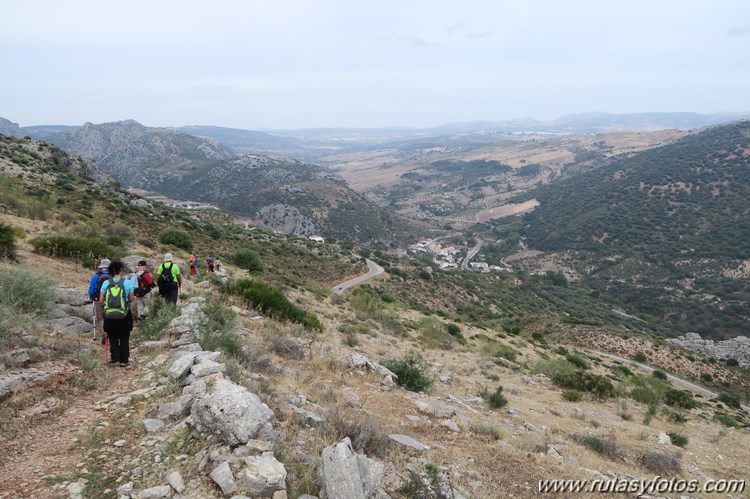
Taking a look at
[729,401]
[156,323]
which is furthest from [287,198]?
[156,323]

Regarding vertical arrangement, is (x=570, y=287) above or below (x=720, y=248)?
below

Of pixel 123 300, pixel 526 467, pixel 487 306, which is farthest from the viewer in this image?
pixel 487 306

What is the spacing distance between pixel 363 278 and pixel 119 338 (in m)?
32.4

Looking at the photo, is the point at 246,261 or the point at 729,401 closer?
the point at 729,401

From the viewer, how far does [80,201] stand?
2650cm

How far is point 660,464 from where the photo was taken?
25.4 ft

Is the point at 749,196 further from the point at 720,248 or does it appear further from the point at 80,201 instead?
the point at 80,201

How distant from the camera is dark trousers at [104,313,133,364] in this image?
A: 671 cm

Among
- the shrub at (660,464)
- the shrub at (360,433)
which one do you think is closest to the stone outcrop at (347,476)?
the shrub at (360,433)

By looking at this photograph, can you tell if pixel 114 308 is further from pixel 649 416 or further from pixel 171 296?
pixel 649 416

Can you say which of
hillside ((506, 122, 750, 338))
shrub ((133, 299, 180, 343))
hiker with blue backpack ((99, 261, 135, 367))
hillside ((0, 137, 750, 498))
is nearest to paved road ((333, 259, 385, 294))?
hillside ((0, 137, 750, 498))

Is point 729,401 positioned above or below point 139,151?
below

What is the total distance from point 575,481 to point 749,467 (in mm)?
6924

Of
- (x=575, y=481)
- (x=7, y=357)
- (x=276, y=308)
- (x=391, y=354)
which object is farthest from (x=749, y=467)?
(x=7, y=357)
